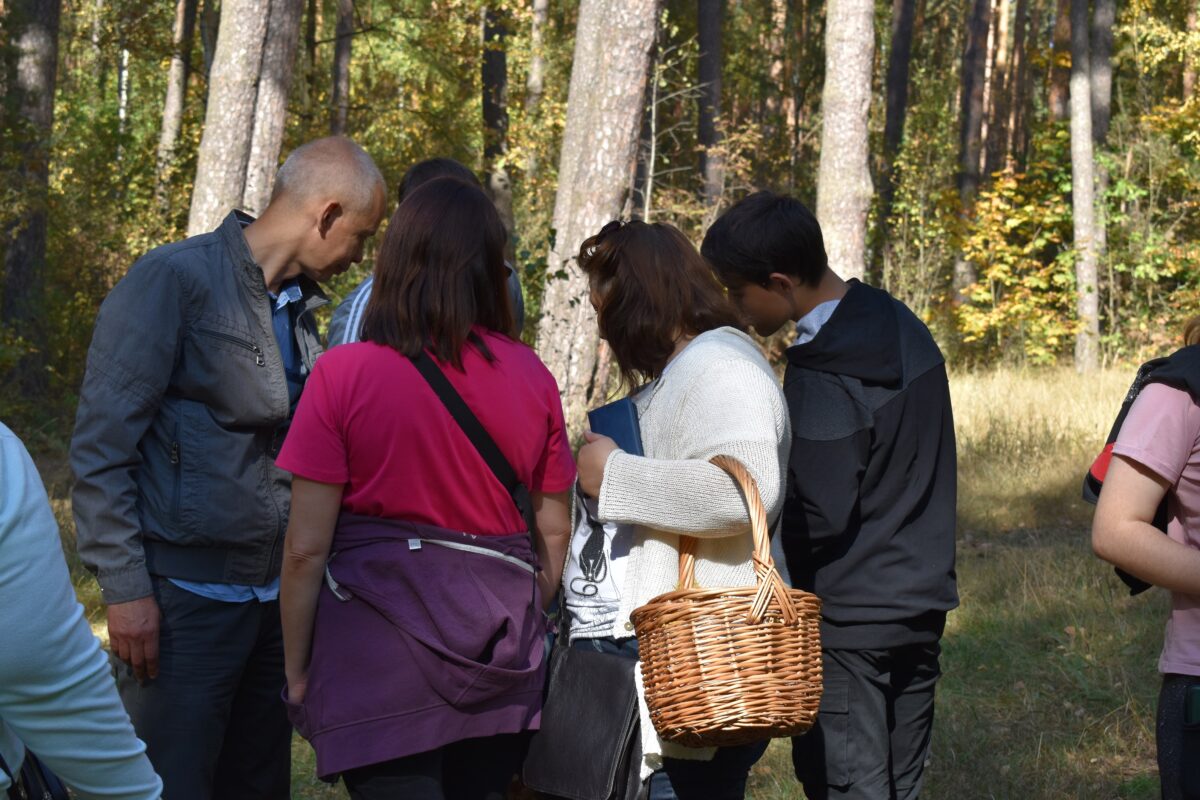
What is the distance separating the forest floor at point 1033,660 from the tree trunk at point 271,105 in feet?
9.79

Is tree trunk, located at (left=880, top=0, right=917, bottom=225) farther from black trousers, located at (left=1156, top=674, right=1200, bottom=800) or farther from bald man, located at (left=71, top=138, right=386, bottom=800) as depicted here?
black trousers, located at (left=1156, top=674, right=1200, bottom=800)

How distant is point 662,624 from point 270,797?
1.47 meters

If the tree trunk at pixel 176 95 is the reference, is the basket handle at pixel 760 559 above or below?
below

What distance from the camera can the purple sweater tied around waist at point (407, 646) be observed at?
8.54 feet

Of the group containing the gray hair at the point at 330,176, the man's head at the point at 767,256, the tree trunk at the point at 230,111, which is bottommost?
the man's head at the point at 767,256

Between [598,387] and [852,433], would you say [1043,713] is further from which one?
[598,387]

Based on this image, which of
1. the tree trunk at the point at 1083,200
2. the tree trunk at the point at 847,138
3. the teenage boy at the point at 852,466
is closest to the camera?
the teenage boy at the point at 852,466

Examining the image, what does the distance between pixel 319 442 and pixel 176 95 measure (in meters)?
24.7

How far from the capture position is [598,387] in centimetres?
962

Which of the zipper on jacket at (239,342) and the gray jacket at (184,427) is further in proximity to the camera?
the zipper on jacket at (239,342)

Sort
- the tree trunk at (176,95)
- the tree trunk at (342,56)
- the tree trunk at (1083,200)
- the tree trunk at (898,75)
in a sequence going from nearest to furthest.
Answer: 1. the tree trunk at (176,95)
2. the tree trunk at (1083,200)
3. the tree trunk at (342,56)
4. the tree trunk at (898,75)

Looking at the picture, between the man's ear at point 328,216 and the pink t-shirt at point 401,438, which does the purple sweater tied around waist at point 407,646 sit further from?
the man's ear at point 328,216

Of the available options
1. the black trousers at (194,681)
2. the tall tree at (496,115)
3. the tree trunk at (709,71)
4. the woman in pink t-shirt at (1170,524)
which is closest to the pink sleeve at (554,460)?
the black trousers at (194,681)

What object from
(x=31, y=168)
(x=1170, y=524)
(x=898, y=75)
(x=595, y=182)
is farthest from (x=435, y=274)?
(x=898, y=75)
